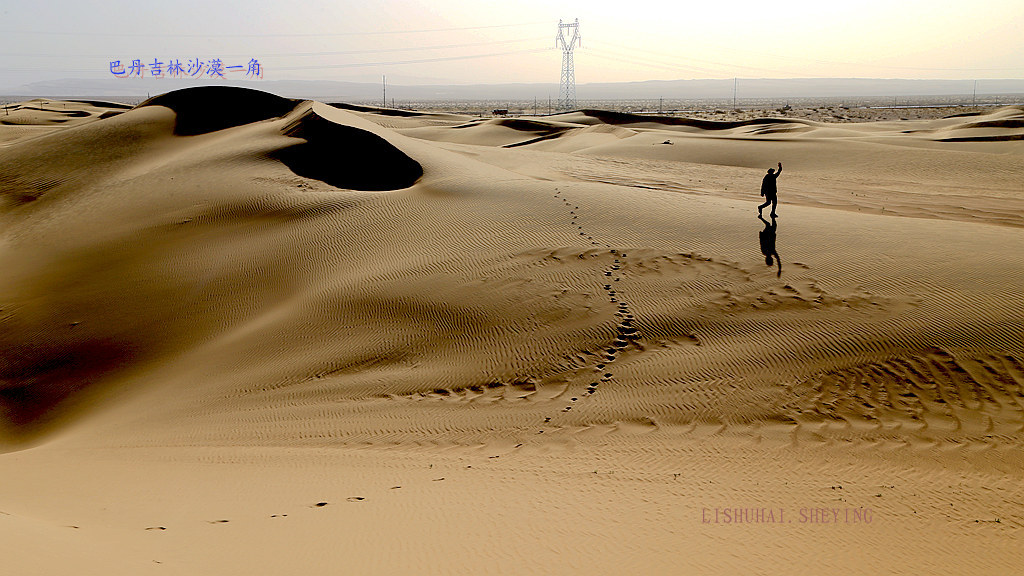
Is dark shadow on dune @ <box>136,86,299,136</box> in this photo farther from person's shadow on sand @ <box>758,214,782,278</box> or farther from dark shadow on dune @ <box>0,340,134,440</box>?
person's shadow on sand @ <box>758,214,782,278</box>

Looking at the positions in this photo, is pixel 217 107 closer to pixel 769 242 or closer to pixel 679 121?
pixel 769 242

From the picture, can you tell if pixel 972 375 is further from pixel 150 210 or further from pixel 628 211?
pixel 150 210

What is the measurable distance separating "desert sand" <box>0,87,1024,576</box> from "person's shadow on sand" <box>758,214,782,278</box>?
12 cm

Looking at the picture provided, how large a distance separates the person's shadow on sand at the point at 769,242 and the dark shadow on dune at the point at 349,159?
27.1ft

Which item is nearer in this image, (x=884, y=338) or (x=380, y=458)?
(x=380, y=458)

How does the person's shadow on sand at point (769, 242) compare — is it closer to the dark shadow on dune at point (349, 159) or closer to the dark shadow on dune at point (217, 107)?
the dark shadow on dune at point (349, 159)

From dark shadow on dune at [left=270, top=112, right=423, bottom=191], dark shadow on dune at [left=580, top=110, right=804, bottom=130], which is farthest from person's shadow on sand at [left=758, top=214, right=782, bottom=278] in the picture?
dark shadow on dune at [left=580, top=110, right=804, bottom=130]

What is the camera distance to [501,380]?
8.45 meters

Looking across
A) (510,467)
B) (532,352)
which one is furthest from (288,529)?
(532,352)

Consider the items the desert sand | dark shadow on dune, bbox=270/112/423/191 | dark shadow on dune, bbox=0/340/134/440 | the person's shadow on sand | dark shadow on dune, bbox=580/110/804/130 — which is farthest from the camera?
dark shadow on dune, bbox=580/110/804/130

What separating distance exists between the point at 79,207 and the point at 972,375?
63.9ft

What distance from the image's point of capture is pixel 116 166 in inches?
817

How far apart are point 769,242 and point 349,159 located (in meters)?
11.5

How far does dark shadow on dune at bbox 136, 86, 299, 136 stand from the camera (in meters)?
25.3
